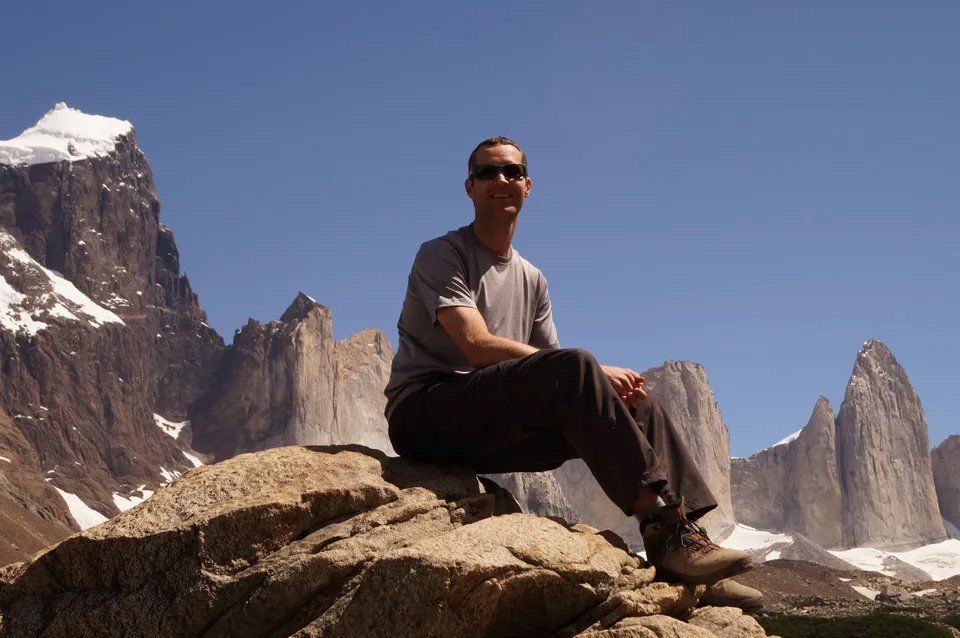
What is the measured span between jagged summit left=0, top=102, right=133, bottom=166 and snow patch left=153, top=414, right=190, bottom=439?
40440 mm

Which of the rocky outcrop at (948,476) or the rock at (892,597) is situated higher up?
the rocky outcrop at (948,476)

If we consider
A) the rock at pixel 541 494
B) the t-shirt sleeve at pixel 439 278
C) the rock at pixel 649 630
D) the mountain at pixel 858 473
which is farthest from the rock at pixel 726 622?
the mountain at pixel 858 473

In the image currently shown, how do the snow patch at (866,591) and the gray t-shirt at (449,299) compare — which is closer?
the gray t-shirt at (449,299)

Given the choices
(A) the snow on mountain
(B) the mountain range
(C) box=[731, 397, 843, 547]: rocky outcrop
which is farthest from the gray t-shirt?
(A) the snow on mountain

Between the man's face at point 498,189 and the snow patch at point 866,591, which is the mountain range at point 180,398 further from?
the man's face at point 498,189

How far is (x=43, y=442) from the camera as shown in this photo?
373 ft

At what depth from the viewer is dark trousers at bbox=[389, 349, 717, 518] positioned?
5.58 metres

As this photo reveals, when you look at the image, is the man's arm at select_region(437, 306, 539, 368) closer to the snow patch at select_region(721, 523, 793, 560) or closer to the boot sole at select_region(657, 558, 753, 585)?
the boot sole at select_region(657, 558, 753, 585)

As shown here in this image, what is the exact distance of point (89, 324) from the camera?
133 metres

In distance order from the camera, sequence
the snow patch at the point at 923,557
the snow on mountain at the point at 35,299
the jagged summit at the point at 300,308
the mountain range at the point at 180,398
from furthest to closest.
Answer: the jagged summit at the point at 300,308 → the snow on mountain at the point at 35,299 → the mountain range at the point at 180,398 → the snow patch at the point at 923,557

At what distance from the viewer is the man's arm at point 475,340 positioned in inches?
238

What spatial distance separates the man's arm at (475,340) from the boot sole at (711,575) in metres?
1.43

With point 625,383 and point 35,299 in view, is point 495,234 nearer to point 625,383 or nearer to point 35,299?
point 625,383

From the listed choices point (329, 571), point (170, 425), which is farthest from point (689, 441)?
point (329, 571)
